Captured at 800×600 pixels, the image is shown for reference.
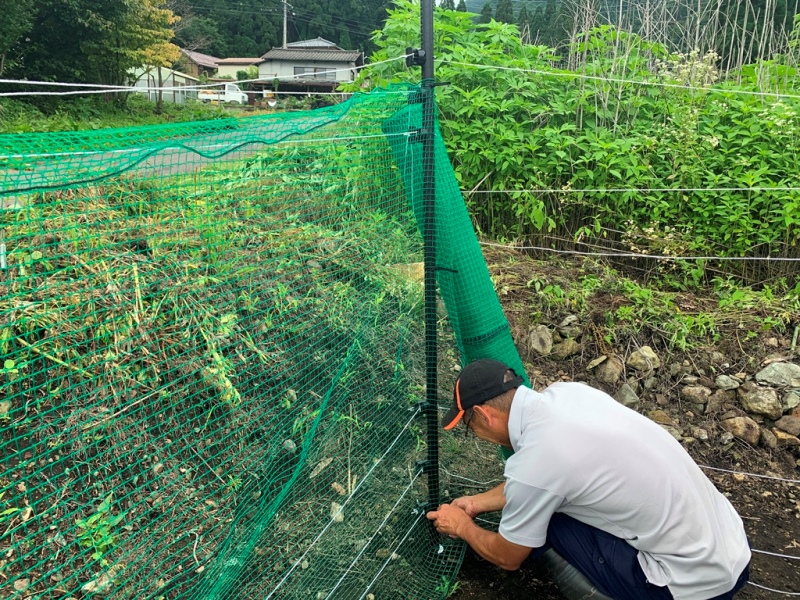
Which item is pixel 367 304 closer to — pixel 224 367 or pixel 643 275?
pixel 224 367

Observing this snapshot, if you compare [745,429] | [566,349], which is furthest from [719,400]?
[566,349]

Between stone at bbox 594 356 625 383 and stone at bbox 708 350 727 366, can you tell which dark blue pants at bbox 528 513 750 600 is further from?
stone at bbox 708 350 727 366

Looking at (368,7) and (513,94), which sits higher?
(368,7)

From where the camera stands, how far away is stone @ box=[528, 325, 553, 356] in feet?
12.1

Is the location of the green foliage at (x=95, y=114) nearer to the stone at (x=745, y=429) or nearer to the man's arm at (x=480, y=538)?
the man's arm at (x=480, y=538)

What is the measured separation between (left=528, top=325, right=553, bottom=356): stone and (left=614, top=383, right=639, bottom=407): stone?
0.48m

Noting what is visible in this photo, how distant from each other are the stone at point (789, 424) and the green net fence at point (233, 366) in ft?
6.26

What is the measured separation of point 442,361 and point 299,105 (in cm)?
2902

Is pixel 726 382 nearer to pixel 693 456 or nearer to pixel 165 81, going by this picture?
pixel 693 456

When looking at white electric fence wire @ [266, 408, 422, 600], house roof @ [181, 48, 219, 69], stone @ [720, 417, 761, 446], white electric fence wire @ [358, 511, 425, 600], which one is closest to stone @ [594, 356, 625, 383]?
stone @ [720, 417, 761, 446]

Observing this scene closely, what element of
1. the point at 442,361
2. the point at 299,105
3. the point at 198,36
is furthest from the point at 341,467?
the point at 198,36

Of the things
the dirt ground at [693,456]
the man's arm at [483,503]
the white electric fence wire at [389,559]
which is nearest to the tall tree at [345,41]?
the dirt ground at [693,456]

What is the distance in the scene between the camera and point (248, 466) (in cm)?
245

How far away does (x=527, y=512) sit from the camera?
1.79 m
